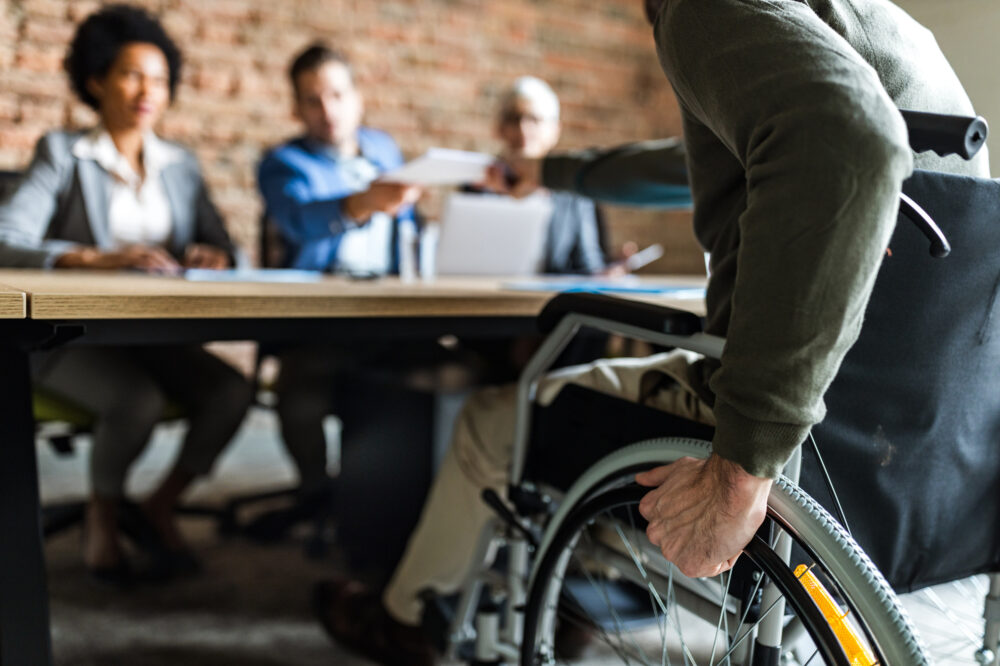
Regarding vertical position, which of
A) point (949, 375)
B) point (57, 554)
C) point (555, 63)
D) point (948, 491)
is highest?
point (555, 63)

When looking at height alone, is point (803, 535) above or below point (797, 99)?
below

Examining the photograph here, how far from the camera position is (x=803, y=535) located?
0.63 metres

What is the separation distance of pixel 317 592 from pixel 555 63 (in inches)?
126

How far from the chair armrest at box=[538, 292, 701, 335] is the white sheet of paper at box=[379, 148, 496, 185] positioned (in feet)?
2.23

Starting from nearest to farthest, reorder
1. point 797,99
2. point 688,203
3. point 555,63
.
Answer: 1. point 797,99
2. point 688,203
3. point 555,63

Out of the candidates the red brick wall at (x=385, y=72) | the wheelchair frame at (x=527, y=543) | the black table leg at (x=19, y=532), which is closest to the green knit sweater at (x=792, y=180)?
the wheelchair frame at (x=527, y=543)

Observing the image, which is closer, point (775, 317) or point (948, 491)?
point (775, 317)

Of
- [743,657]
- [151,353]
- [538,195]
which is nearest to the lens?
[743,657]

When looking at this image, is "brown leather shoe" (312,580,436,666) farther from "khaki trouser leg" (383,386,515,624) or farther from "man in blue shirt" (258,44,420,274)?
"man in blue shirt" (258,44,420,274)

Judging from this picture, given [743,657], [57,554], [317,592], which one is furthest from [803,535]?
[57,554]

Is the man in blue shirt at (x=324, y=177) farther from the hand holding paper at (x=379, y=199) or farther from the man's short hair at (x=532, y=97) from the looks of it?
the man's short hair at (x=532, y=97)

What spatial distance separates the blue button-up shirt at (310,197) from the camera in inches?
81.4

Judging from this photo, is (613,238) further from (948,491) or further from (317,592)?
(948,491)

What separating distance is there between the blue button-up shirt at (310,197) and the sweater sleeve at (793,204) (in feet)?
5.00
